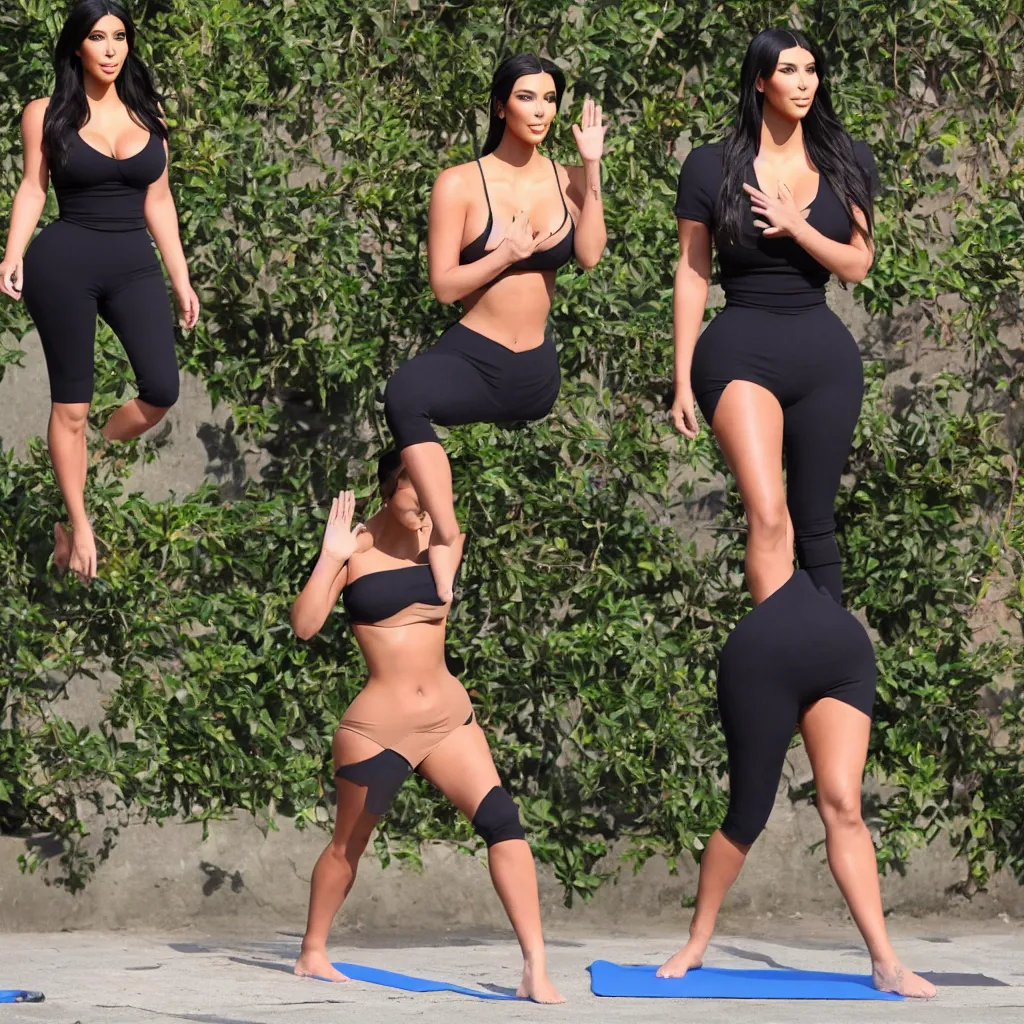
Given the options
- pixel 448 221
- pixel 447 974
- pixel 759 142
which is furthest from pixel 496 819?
pixel 759 142

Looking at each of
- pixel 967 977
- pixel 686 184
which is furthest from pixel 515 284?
pixel 967 977

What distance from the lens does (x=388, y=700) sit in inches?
228

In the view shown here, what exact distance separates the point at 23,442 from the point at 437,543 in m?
2.36

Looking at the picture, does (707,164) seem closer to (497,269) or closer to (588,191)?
(588,191)

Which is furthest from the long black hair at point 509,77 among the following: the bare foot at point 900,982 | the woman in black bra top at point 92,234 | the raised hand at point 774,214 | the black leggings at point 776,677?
the bare foot at point 900,982

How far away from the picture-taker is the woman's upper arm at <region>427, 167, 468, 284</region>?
552 centimetres

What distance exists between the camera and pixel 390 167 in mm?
7125

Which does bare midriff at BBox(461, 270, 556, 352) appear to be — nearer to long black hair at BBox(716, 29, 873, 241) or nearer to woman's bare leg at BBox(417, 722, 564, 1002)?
long black hair at BBox(716, 29, 873, 241)

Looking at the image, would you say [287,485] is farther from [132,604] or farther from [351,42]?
[351,42]

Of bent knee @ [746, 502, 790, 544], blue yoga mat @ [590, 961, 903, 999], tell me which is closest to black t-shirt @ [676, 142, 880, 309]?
bent knee @ [746, 502, 790, 544]

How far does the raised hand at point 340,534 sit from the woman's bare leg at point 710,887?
1368 millimetres

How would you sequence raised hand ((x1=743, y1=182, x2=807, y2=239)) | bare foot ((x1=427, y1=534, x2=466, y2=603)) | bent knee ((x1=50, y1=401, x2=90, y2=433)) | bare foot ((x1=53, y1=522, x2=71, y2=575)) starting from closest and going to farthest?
raised hand ((x1=743, y1=182, x2=807, y2=239)) → bare foot ((x1=427, y1=534, x2=466, y2=603)) → bent knee ((x1=50, y1=401, x2=90, y2=433)) → bare foot ((x1=53, y1=522, x2=71, y2=575))

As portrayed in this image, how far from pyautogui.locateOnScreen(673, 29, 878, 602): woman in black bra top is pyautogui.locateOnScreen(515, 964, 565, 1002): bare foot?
4.05 feet

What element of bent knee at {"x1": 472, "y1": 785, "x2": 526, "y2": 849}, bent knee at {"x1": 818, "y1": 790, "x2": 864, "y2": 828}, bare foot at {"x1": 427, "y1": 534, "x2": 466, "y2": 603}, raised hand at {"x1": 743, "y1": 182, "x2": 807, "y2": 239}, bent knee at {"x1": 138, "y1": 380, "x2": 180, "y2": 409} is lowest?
bent knee at {"x1": 472, "y1": 785, "x2": 526, "y2": 849}
